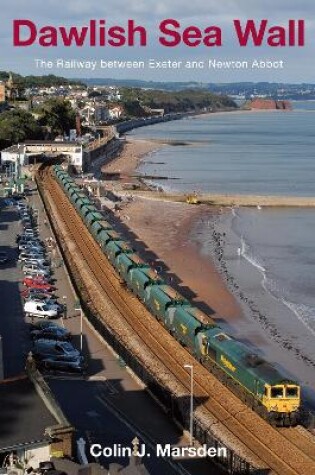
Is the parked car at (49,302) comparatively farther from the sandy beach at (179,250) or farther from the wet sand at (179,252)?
the wet sand at (179,252)

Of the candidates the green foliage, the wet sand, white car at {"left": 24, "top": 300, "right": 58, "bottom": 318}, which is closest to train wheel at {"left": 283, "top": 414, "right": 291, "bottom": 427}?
white car at {"left": 24, "top": 300, "right": 58, "bottom": 318}

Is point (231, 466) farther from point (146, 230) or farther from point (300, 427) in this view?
point (146, 230)

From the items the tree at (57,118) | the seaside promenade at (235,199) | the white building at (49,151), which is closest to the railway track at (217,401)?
the seaside promenade at (235,199)

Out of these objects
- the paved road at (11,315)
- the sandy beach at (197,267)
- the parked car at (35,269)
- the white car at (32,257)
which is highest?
the white car at (32,257)

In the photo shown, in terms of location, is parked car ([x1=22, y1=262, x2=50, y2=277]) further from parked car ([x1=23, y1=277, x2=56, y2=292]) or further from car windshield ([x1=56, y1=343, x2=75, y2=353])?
car windshield ([x1=56, y1=343, x2=75, y2=353])

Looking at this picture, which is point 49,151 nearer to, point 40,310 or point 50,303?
point 50,303

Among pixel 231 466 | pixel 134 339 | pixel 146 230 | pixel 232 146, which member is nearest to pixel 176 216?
pixel 146 230

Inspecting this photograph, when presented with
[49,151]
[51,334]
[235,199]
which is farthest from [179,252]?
[49,151]
